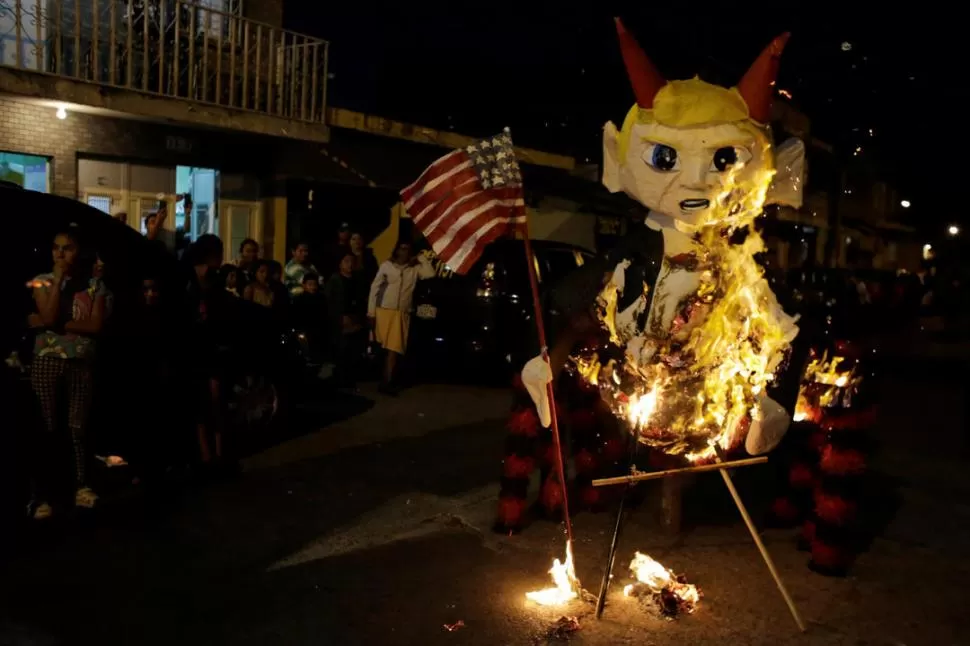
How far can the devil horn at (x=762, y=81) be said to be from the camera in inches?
185

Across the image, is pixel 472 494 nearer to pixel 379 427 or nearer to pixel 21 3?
pixel 379 427

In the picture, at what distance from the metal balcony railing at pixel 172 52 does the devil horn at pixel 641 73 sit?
8211 millimetres

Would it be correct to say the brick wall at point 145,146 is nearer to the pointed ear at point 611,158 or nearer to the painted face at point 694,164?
the pointed ear at point 611,158

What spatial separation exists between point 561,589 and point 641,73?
2.76 meters

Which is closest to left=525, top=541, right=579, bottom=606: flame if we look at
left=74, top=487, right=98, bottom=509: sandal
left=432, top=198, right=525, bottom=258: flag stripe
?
left=432, top=198, right=525, bottom=258: flag stripe

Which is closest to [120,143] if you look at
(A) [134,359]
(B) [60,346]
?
(A) [134,359]

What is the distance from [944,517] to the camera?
22.5 feet

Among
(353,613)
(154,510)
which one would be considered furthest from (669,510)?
(154,510)

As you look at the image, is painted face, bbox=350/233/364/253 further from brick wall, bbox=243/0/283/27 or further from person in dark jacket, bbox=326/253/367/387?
brick wall, bbox=243/0/283/27

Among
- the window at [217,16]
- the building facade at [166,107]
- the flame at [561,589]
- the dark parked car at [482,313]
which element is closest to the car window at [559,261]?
the dark parked car at [482,313]

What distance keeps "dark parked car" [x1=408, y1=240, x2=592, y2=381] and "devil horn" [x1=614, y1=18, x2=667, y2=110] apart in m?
6.46

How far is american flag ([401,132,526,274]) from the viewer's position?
4.98 metres

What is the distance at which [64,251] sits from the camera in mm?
5703

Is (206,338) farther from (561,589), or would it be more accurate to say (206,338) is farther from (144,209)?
(144,209)
